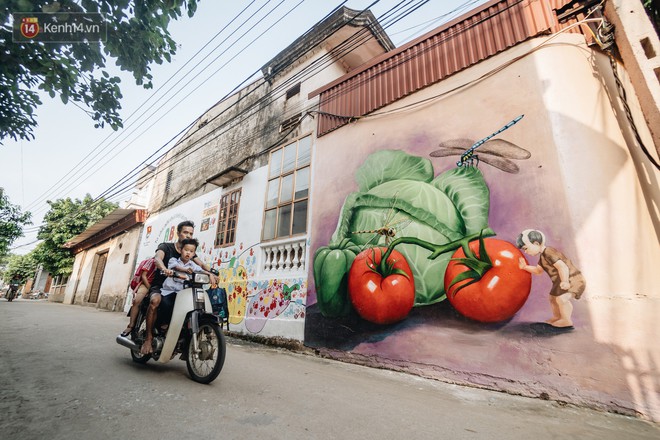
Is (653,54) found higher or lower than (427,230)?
higher

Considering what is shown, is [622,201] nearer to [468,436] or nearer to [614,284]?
[614,284]

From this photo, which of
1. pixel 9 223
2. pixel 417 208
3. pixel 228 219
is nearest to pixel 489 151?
pixel 417 208

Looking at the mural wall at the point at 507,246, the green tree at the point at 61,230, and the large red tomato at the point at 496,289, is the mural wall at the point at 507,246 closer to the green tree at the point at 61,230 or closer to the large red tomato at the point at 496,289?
the large red tomato at the point at 496,289

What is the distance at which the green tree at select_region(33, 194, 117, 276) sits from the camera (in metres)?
19.0

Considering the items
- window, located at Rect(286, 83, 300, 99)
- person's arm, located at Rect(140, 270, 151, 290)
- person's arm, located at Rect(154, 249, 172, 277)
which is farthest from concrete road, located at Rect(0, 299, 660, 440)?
window, located at Rect(286, 83, 300, 99)

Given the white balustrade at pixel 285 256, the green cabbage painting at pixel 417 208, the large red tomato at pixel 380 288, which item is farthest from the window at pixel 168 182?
the large red tomato at pixel 380 288

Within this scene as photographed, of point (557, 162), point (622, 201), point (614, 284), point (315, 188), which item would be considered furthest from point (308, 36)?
point (614, 284)

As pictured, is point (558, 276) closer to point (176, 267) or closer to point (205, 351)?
point (205, 351)

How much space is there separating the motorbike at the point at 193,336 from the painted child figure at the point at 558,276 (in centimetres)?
319

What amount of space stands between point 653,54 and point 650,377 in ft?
10.3

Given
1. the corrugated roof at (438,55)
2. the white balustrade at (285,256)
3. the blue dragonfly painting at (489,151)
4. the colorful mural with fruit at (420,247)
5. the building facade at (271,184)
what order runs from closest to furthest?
the colorful mural with fruit at (420,247) < the blue dragonfly painting at (489,151) < the corrugated roof at (438,55) < the white balustrade at (285,256) < the building facade at (271,184)

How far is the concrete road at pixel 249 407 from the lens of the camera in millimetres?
1661

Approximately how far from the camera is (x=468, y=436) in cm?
188

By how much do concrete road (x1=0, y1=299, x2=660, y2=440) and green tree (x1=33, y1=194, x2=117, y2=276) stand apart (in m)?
20.5
